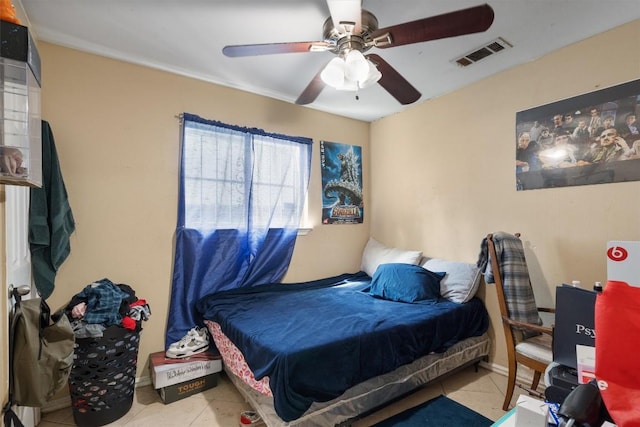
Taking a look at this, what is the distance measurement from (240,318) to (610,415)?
1.88 m

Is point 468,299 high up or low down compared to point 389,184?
down

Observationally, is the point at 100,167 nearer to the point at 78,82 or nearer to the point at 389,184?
the point at 78,82

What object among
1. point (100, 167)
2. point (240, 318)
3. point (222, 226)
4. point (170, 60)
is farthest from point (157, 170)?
point (240, 318)

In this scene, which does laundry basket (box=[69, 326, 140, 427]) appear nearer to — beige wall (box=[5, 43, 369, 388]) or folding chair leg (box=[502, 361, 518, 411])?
beige wall (box=[5, 43, 369, 388])

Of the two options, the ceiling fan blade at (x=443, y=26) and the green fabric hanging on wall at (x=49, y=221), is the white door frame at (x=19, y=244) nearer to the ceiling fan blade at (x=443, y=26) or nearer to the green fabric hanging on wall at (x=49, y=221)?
the green fabric hanging on wall at (x=49, y=221)

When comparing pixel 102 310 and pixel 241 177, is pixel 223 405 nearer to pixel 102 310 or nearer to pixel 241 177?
pixel 102 310

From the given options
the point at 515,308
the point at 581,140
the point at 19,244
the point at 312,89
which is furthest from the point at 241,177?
the point at 581,140

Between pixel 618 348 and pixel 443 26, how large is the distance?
1409 mm

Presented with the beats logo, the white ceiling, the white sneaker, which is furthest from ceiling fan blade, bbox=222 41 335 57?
the white sneaker

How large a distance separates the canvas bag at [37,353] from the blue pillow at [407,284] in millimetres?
2183

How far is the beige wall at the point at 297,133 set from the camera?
6.86ft

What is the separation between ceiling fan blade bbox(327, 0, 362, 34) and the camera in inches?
52.7

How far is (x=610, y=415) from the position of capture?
30.4 inches

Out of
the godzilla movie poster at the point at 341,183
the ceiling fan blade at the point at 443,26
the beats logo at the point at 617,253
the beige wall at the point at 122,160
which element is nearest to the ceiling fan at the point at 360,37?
the ceiling fan blade at the point at 443,26
